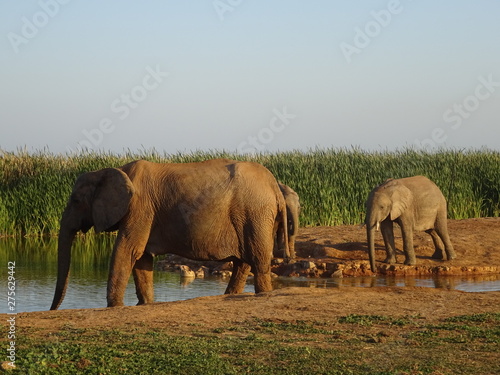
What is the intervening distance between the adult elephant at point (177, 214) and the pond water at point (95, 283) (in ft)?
7.54

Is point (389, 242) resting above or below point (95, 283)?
above

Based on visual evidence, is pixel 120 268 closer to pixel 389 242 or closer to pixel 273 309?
pixel 273 309

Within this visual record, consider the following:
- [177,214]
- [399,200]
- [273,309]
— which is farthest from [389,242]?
[273,309]

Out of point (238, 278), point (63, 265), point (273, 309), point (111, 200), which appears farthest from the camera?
point (238, 278)

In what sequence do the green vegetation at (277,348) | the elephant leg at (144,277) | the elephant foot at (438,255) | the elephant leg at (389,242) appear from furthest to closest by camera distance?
the elephant foot at (438,255), the elephant leg at (389,242), the elephant leg at (144,277), the green vegetation at (277,348)

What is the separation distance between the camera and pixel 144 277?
41.9 ft

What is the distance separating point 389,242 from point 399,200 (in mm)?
1033

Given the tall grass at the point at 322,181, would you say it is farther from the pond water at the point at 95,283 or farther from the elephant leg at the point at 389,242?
the elephant leg at the point at 389,242

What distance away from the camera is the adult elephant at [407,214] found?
19016 millimetres

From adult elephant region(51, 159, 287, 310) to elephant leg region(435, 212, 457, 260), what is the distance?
8.52 m

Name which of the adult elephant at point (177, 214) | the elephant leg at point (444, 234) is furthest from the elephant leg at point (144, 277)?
the elephant leg at point (444, 234)

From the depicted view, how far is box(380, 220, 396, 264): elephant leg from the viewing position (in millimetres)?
19578

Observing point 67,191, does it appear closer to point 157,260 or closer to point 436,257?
point 157,260

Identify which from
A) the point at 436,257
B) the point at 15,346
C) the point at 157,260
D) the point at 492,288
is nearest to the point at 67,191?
the point at 157,260
